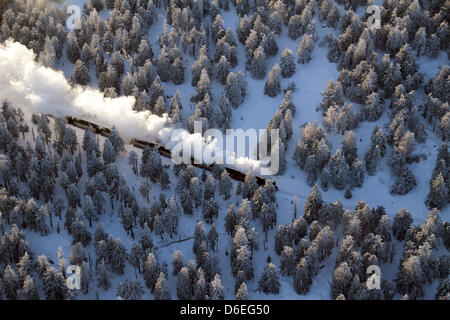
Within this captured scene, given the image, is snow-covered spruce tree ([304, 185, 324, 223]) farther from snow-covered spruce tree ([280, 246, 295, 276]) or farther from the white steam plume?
the white steam plume

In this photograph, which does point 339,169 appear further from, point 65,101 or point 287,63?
point 65,101

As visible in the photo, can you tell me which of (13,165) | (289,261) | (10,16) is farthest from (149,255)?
(10,16)

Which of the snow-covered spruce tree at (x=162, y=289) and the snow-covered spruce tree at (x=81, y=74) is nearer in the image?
the snow-covered spruce tree at (x=162, y=289)

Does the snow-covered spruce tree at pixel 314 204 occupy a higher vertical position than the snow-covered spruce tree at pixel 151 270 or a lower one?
higher

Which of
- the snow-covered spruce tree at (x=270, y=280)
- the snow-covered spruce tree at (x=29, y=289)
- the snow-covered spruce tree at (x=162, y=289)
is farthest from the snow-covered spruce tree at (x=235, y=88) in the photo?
the snow-covered spruce tree at (x=29, y=289)

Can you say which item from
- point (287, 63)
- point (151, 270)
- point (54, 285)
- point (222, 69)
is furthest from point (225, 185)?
point (287, 63)

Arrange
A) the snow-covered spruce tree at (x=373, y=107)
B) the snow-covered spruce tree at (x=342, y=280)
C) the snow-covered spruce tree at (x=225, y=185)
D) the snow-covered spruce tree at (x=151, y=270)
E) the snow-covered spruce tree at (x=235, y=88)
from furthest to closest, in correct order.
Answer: the snow-covered spruce tree at (x=235, y=88)
the snow-covered spruce tree at (x=373, y=107)
the snow-covered spruce tree at (x=225, y=185)
the snow-covered spruce tree at (x=151, y=270)
the snow-covered spruce tree at (x=342, y=280)

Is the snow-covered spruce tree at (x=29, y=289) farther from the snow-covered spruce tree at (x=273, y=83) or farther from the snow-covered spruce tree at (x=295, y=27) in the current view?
the snow-covered spruce tree at (x=295, y=27)

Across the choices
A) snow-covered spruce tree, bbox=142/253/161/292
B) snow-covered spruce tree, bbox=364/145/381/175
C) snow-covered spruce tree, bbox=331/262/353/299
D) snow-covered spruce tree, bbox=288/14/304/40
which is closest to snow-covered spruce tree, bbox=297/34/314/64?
snow-covered spruce tree, bbox=288/14/304/40
